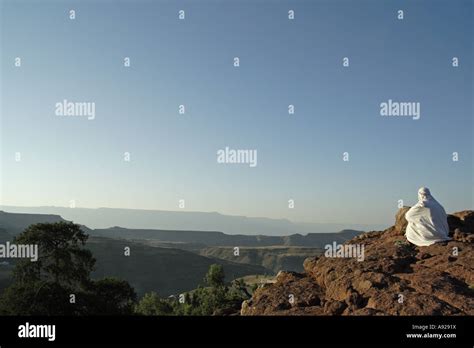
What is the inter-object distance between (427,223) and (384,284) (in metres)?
6.68

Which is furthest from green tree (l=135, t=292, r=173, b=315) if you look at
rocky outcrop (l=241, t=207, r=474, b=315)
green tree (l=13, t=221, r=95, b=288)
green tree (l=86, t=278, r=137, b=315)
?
rocky outcrop (l=241, t=207, r=474, b=315)

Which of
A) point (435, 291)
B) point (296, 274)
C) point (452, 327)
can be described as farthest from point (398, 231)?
point (452, 327)

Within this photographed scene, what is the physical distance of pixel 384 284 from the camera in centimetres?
1428

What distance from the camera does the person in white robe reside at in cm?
1919

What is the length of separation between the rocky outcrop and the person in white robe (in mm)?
440

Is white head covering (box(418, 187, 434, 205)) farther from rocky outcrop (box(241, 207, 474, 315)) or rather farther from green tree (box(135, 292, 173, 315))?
green tree (box(135, 292, 173, 315))

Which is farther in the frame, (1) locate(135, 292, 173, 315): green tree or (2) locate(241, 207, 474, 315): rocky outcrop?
(1) locate(135, 292, 173, 315): green tree

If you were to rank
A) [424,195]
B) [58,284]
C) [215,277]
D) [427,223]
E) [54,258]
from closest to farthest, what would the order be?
[427,223]
[424,195]
[58,284]
[54,258]
[215,277]

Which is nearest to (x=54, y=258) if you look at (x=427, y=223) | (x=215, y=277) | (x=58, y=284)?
(x=58, y=284)

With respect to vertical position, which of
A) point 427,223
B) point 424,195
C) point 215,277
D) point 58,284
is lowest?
point 215,277

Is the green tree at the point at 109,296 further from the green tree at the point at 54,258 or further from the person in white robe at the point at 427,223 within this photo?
the person in white robe at the point at 427,223

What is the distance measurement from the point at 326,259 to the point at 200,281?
112314 millimetres

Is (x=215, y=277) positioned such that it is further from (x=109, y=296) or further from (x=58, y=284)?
(x=58, y=284)

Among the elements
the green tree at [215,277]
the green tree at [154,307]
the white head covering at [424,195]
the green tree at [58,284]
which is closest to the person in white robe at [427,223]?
the white head covering at [424,195]
